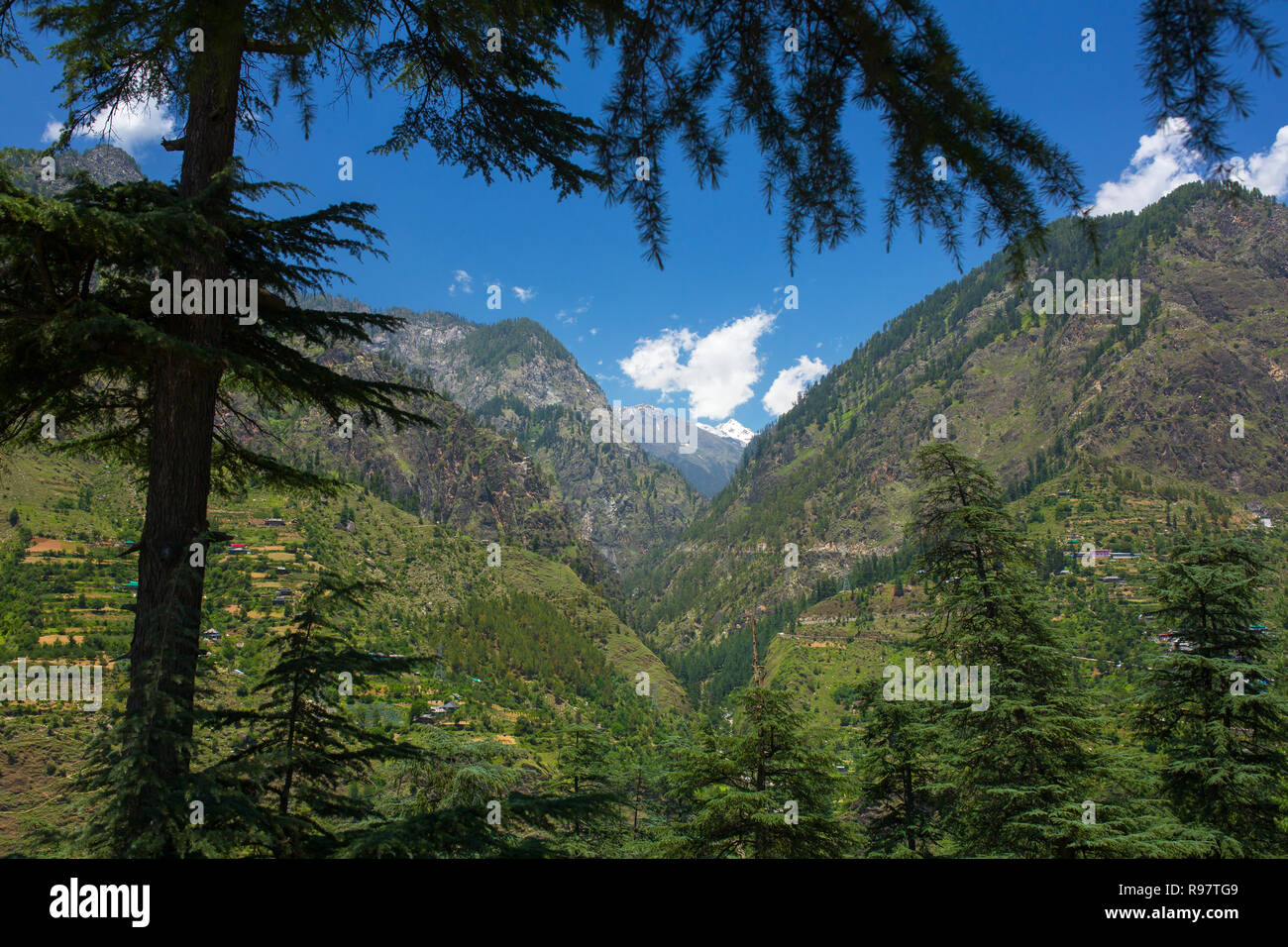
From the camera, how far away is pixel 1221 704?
→ 1155cm

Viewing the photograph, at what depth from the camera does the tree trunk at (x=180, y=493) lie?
4004 mm

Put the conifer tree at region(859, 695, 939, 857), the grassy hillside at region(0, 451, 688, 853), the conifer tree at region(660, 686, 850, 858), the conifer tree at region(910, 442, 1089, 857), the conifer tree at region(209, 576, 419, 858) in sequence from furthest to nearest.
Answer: the grassy hillside at region(0, 451, 688, 853) → the conifer tree at region(859, 695, 939, 857) → the conifer tree at region(660, 686, 850, 858) → the conifer tree at region(910, 442, 1089, 857) → the conifer tree at region(209, 576, 419, 858)

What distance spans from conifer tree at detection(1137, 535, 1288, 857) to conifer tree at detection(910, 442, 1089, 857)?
2.76 m

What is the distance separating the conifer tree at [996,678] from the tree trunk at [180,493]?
1120 centimetres

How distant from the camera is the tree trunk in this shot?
400 centimetres

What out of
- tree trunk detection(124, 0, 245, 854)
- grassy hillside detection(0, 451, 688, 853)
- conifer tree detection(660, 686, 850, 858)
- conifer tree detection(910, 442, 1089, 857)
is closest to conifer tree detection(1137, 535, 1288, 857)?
conifer tree detection(910, 442, 1089, 857)

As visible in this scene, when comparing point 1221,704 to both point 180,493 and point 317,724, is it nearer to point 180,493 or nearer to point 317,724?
point 317,724

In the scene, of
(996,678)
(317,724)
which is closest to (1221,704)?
(996,678)

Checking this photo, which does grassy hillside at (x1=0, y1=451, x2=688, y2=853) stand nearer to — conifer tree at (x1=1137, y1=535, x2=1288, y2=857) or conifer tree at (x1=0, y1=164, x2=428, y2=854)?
conifer tree at (x1=0, y1=164, x2=428, y2=854)

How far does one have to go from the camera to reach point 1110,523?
143750 millimetres

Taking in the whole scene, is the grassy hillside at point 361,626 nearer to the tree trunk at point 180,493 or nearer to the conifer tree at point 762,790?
the tree trunk at point 180,493

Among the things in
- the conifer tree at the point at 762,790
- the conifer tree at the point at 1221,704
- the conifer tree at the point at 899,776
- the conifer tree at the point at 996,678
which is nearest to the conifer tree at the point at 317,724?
the conifer tree at the point at 762,790
